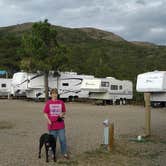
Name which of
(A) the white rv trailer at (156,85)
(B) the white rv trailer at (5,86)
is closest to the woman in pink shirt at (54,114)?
(A) the white rv trailer at (156,85)

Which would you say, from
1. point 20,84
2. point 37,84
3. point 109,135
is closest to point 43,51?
point 37,84

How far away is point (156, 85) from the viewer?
34188mm

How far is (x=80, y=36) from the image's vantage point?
157625 millimetres

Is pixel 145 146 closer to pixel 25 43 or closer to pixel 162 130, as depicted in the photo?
pixel 162 130

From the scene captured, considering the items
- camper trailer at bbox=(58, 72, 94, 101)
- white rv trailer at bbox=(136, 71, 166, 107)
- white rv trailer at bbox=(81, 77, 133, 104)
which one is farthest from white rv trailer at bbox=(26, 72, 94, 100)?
white rv trailer at bbox=(136, 71, 166, 107)

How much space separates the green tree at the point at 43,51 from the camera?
4406 cm

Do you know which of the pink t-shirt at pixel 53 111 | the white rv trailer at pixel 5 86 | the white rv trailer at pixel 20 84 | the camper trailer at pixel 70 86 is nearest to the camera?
the pink t-shirt at pixel 53 111

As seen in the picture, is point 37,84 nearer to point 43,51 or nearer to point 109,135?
point 43,51

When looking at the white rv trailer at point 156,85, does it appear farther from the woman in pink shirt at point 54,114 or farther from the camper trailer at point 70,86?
the woman in pink shirt at point 54,114

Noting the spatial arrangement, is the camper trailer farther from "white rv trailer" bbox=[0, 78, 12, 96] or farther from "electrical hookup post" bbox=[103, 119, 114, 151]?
"electrical hookup post" bbox=[103, 119, 114, 151]

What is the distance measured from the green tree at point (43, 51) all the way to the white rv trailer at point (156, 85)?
11.4 meters

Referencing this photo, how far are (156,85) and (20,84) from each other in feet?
54.1

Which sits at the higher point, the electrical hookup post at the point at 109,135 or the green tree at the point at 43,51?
the green tree at the point at 43,51

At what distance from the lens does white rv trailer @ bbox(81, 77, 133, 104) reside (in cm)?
4025
